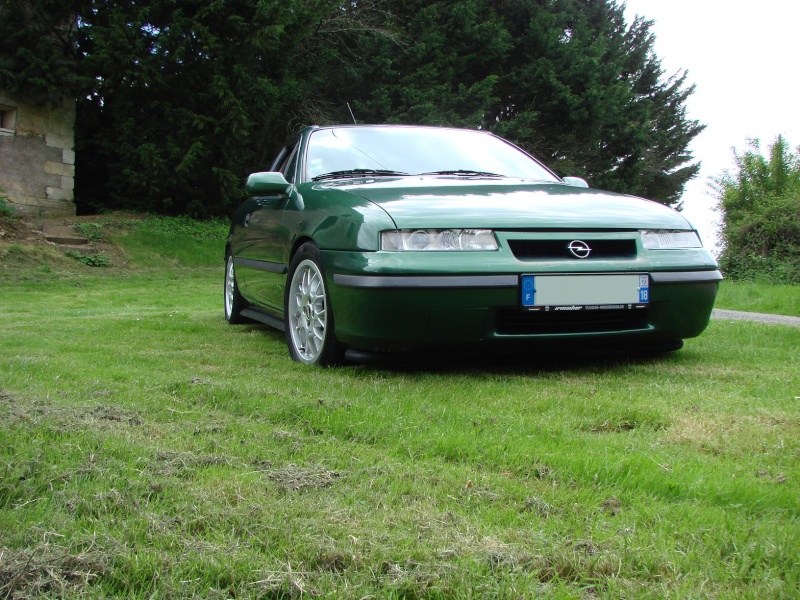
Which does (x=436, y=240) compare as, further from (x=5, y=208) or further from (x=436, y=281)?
(x=5, y=208)

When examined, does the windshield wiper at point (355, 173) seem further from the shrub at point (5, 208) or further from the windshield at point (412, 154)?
the shrub at point (5, 208)

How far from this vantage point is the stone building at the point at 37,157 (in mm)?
16609

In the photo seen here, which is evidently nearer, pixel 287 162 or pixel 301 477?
pixel 301 477

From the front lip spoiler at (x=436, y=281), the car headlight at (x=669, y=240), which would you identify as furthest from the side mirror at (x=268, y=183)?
the car headlight at (x=669, y=240)

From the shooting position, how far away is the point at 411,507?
77.9 inches

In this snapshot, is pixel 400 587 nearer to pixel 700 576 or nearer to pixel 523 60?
pixel 700 576

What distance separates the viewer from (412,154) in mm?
5328

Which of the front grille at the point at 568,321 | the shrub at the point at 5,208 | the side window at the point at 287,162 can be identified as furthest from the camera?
the shrub at the point at 5,208

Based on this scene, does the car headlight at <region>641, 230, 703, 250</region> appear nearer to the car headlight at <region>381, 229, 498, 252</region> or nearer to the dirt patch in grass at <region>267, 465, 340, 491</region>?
the car headlight at <region>381, 229, 498, 252</region>

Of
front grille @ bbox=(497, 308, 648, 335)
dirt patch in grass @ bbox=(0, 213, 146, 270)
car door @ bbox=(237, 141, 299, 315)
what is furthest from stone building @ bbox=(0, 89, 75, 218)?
front grille @ bbox=(497, 308, 648, 335)

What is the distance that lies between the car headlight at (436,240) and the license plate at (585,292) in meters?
0.27

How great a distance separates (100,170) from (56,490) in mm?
18637

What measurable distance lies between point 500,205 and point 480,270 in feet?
1.56

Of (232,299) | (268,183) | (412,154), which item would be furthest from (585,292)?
(232,299)
